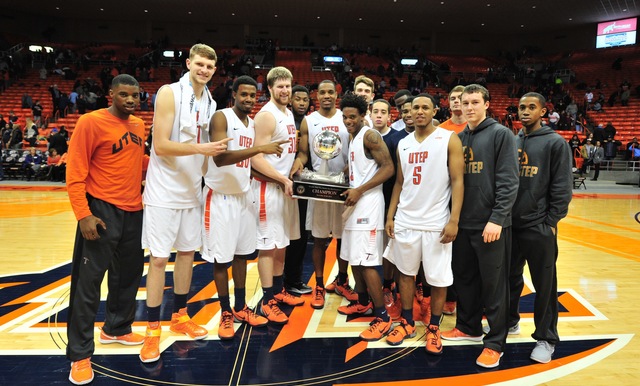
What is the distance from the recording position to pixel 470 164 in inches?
128

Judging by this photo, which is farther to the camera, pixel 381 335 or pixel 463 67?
pixel 463 67

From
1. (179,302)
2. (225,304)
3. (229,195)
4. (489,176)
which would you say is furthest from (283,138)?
(489,176)

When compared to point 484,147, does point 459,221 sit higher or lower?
lower

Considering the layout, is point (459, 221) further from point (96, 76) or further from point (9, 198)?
point (96, 76)

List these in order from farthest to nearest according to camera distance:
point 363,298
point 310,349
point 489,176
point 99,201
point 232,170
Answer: point 363,298 < point 232,170 < point 310,349 < point 489,176 < point 99,201

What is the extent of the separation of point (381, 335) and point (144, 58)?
81.9 ft

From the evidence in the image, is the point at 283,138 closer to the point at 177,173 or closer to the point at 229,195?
the point at 229,195

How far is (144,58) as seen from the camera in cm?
2466

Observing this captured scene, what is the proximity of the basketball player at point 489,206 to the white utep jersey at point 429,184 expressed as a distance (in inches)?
6.6

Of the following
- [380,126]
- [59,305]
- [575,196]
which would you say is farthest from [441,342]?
[575,196]

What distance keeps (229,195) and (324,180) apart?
2.54ft

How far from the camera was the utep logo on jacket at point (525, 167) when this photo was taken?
3227mm

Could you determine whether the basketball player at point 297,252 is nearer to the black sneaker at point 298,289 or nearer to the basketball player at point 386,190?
the black sneaker at point 298,289

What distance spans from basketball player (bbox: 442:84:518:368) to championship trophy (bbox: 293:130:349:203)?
979mm
